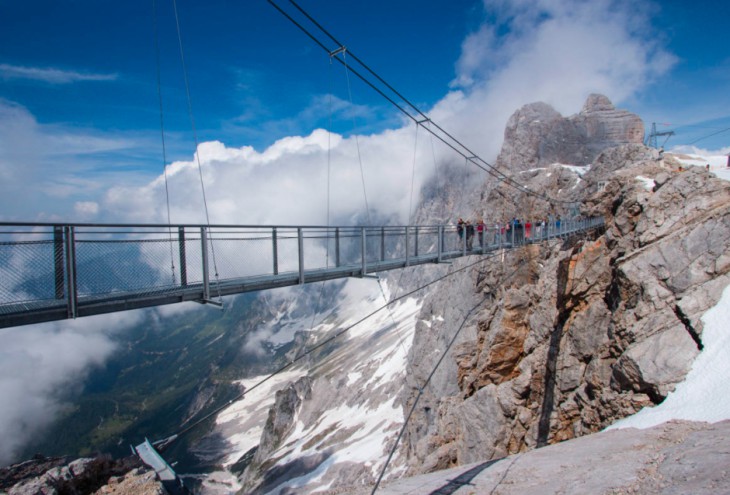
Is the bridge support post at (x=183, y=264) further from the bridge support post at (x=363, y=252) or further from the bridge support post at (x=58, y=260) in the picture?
the bridge support post at (x=363, y=252)

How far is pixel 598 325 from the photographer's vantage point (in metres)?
17.4

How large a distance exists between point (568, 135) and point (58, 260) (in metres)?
91.2

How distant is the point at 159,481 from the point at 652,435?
55.8 feet

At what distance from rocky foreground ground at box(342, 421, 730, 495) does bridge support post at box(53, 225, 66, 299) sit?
7.66 m

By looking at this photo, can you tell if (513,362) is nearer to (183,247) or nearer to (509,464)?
(509,464)

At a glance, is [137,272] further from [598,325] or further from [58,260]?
[598,325]

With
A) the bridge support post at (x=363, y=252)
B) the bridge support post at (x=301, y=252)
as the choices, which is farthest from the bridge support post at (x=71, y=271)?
the bridge support post at (x=363, y=252)

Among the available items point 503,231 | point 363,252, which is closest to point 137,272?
point 363,252

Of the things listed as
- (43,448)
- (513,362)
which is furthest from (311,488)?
(43,448)

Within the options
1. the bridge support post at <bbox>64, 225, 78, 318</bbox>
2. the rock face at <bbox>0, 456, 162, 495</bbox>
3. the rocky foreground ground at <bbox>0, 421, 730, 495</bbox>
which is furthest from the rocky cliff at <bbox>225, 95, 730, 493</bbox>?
the rock face at <bbox>0, 456, 162, 495</bbox>

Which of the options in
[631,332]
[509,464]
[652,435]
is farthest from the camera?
[631,332]

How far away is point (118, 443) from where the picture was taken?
484 feet

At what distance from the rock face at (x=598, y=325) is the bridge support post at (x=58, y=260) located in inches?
521

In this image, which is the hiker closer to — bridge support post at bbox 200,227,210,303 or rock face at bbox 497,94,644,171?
bridge support post at bbox 200,227,210,303
